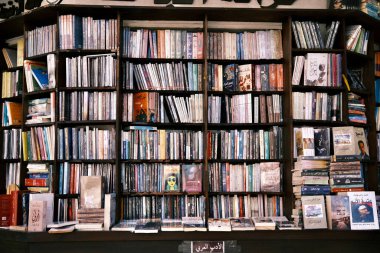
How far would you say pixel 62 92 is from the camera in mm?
3834

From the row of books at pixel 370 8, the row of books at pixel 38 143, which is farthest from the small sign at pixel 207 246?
the row of books at pixel 370 8

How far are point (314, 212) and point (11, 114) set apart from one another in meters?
3.11

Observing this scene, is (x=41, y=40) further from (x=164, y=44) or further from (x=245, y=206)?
(x=245, y=206)

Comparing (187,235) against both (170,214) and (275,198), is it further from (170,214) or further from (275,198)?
(275,198)

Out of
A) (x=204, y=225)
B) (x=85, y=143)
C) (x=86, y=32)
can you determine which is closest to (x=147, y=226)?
(x=204, y=225)

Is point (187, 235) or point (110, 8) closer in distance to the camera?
point (187, 235)

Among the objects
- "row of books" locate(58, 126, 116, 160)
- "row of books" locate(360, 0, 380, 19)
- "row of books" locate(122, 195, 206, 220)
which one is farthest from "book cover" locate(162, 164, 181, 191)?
"row of books" locate(360, 0, 380, 19)

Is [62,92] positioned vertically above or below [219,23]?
below

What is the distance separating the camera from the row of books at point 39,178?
3824mm

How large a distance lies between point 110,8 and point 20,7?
50.0 inches

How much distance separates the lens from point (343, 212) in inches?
133

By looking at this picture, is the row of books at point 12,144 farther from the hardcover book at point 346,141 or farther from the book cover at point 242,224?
the hardcover book at point 346,141

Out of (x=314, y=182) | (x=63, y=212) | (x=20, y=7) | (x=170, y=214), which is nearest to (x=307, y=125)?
(x=314, y=182)

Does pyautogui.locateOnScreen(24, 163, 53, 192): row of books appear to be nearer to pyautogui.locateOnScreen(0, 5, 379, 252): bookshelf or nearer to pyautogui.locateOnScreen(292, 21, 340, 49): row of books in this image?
pyautogui.locateOnScreen(0, 5, 379, 252): bookshelf
